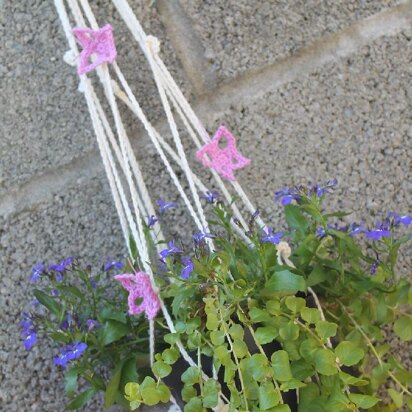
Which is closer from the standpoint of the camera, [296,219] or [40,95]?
[296,219]

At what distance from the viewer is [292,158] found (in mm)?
1276

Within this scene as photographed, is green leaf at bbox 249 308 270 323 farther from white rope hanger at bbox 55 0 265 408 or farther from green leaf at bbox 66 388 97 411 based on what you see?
green leaf at bbox 66 388 97 411

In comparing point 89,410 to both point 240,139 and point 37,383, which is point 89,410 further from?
point 240,139

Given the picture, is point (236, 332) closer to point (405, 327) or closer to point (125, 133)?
point (405, 327)

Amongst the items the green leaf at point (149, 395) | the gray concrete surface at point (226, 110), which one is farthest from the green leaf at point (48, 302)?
the green leaf at point (149, 395)

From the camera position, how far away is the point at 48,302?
44.5 inches

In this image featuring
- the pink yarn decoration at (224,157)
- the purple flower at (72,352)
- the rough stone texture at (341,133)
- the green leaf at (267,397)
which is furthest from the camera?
the rough stone texture at (341,133)

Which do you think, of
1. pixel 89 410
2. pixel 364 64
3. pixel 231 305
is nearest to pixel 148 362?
pixel 89 410

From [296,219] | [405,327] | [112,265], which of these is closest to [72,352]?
[112,265]

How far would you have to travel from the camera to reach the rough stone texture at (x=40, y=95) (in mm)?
1259

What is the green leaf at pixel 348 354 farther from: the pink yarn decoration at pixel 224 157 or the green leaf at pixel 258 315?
the pink yarn decoration at pixel 224 157

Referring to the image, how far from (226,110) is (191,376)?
486 mm

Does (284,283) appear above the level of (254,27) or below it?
below

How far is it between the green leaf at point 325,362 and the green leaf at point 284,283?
0.28ft
